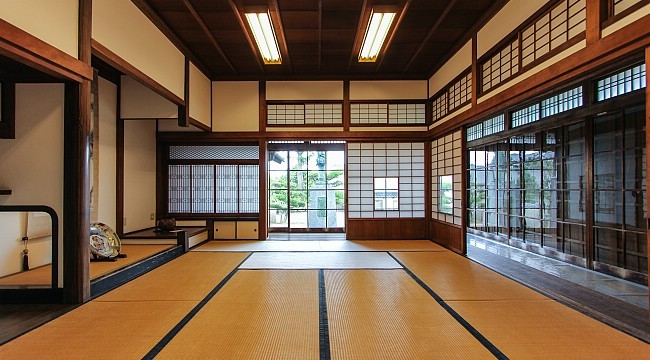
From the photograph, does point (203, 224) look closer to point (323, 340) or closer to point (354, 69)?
point (354, 69)

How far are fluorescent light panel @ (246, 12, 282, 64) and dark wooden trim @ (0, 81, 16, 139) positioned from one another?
2700 millimetres

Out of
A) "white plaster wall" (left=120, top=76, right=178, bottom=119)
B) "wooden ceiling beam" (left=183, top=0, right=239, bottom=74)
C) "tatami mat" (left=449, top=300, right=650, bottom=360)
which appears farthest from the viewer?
"white plaster wall" (left=120, top=76, right=178, bottom=119)

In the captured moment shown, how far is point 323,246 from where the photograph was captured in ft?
20.7

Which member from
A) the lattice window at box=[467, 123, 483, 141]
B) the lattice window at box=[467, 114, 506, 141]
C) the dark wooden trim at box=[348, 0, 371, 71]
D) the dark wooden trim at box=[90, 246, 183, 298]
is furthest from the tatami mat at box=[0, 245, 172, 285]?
the lattice window at box=[467, 123, 483, 141]

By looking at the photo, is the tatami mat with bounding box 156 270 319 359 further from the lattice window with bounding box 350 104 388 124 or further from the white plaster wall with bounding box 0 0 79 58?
the lattice window with bounding box 350 104 388 124

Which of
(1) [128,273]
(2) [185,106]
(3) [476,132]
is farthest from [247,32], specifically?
(3) [476,132]

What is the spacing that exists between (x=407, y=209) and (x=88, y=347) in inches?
236

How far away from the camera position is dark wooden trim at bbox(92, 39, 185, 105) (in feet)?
10.9

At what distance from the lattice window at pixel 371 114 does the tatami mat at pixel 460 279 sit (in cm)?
304

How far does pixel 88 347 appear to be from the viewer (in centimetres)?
228

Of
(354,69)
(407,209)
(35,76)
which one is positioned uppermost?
(354,69)

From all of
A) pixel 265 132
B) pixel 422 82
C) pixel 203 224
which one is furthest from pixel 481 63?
pixel 203 224

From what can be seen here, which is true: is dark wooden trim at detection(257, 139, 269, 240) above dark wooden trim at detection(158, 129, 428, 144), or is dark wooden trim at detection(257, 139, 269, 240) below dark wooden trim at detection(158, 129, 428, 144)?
below

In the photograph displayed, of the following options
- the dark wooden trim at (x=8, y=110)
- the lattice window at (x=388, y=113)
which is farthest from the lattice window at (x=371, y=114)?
the dark wooden trim at (x=8, y=110)
